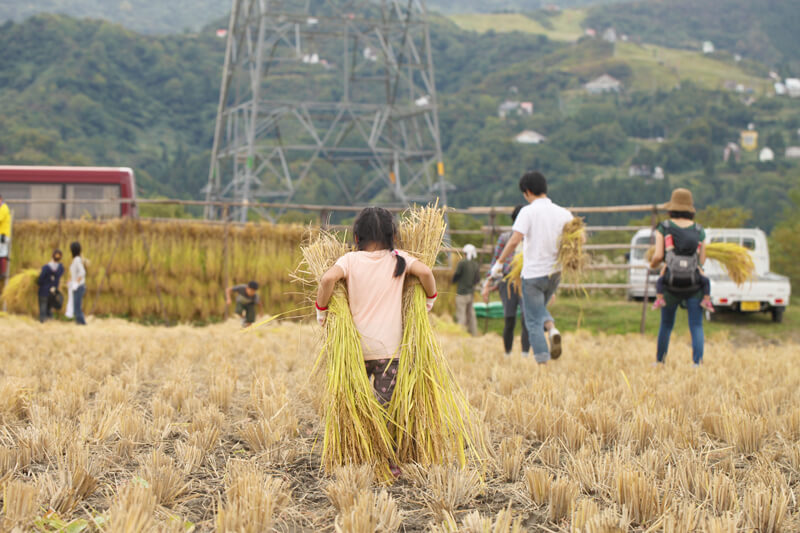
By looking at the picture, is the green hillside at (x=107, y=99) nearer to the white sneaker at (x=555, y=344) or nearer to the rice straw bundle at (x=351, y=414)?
the white sneaker at (x=555, y=344)

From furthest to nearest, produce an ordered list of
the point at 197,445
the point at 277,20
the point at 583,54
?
1. the point at 583,54
2. the point at 277,20
3. the point at 197,445

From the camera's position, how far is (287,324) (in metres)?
13.0

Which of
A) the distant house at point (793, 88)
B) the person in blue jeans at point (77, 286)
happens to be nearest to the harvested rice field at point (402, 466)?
the person in blue jeans at point (77, 286)

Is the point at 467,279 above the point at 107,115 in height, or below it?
below

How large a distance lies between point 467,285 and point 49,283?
6606 millimetres

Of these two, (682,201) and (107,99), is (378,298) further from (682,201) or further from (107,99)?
(107,99)

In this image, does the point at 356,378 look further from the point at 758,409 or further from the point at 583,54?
the point at 583,54

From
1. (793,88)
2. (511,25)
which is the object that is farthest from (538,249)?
(511,25)

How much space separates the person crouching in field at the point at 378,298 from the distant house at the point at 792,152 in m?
109

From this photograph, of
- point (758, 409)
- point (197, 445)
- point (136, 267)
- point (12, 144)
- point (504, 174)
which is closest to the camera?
point (197, 445)

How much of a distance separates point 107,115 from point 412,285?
8229 cm

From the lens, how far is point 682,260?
7.04 metres

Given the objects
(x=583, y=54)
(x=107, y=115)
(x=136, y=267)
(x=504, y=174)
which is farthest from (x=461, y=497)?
(x=583, y=54)

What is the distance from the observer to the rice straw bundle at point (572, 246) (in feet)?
23.1
